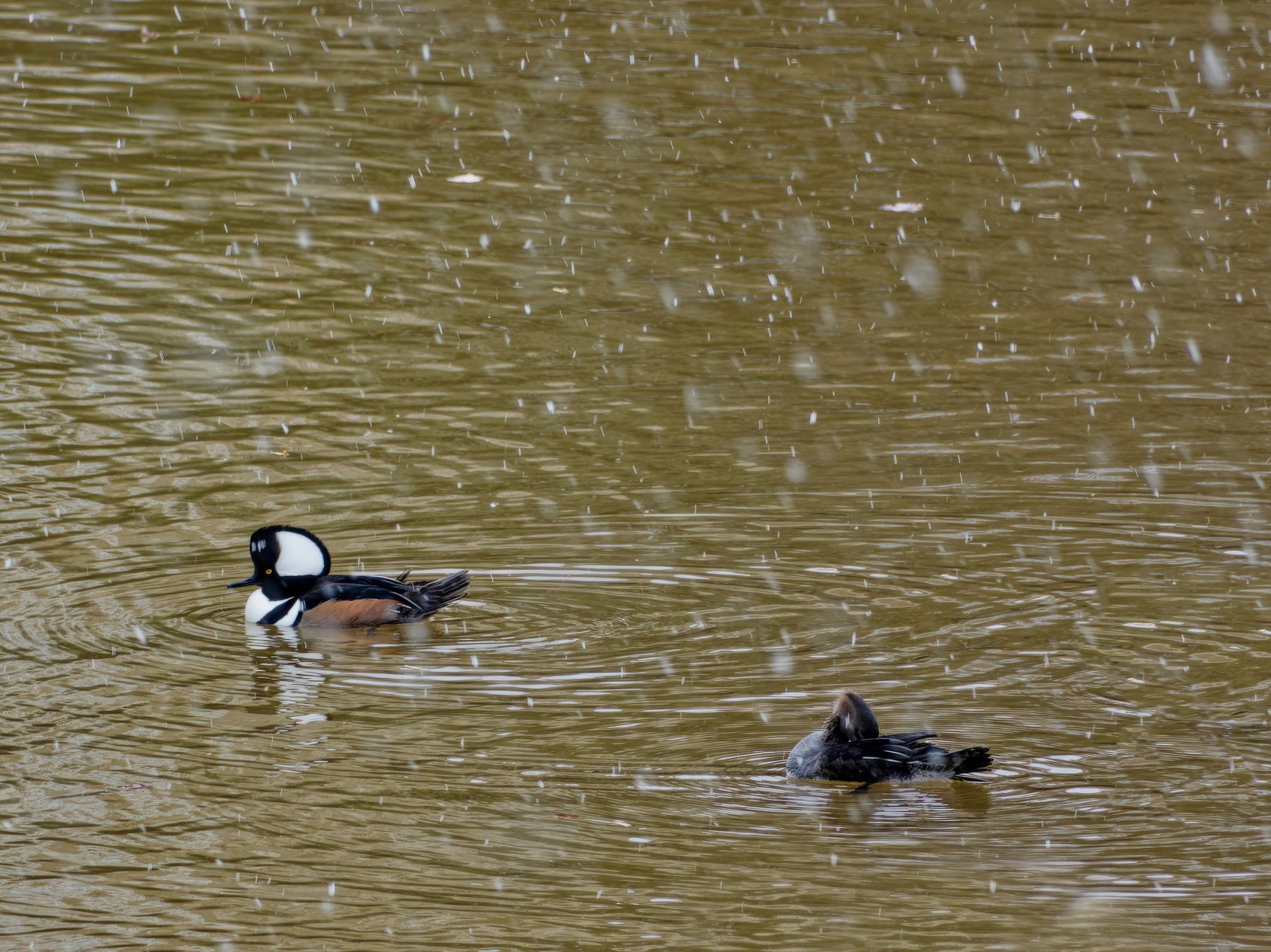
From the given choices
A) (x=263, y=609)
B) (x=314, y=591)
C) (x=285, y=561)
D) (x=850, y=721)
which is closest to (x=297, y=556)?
(x=285, y=561)

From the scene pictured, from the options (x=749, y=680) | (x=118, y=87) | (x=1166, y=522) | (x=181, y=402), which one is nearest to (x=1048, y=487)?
(x=1166, y=522)

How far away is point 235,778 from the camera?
8352 millimetres

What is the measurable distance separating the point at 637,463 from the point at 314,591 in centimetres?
283

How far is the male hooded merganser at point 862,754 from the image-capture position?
8.05 metres

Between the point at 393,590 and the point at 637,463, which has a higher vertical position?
the point at 637,463

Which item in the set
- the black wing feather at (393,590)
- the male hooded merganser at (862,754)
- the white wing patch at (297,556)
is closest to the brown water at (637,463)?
the male hooded merganser at (862,754)

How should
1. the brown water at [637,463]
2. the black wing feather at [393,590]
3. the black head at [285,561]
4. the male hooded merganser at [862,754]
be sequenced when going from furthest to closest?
the black head at [285,561] → the black wing feather at [393,590] → the male hooded merganser at [862,754] → the brown water at [637,463]

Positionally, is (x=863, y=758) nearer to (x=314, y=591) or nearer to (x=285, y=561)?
(x=314, y=591)

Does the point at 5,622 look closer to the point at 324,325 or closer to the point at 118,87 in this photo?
the point at 324,325

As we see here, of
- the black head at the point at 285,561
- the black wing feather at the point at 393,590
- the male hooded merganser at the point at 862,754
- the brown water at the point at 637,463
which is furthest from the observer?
the black head at the point at 285,561

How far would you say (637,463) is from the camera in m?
12.6

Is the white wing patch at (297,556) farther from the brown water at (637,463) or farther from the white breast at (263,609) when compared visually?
the brown water at (637,463)

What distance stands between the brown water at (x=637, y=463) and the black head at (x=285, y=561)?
0.84ft

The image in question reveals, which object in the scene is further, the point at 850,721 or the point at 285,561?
the point at 285,561
